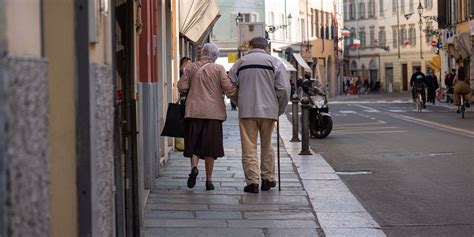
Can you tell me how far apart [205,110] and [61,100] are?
6263 mm

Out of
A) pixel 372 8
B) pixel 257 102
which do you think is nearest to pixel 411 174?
pixel 257 102

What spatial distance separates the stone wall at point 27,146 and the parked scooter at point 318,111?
53.8 feet

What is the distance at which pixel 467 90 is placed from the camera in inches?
1091

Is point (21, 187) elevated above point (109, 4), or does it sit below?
below

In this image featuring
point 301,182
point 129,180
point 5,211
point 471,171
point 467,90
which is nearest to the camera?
point 5,211

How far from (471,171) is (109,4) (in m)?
8.39

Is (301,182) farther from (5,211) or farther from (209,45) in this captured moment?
(5,211)

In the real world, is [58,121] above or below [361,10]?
below

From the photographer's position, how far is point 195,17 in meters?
17.1

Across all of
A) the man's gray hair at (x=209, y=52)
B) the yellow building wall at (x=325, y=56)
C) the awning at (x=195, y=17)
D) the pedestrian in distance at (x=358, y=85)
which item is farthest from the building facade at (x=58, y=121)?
the pedestrian in distance at (x=358, y=85)

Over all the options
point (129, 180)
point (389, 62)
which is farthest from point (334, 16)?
point (129, 180)

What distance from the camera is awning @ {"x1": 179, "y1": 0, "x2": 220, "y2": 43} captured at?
55.5ft

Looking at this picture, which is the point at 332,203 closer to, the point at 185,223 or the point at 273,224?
the point at 273,224

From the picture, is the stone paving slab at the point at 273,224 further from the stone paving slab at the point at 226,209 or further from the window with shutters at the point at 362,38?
the window with shutters at the point at 362,38
